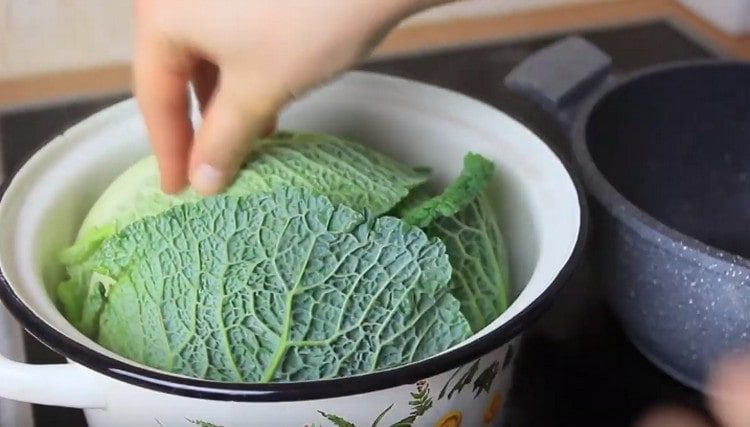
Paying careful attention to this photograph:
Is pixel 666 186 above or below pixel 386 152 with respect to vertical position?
below

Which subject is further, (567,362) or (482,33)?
(482,33)

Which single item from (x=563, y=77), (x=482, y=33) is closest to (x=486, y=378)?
(x=563, y=77)

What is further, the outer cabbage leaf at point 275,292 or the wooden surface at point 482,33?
the wooden surface at point 482,33

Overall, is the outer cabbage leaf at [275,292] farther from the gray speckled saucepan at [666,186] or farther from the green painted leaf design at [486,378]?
the gray speckled saucepan at [666,186]

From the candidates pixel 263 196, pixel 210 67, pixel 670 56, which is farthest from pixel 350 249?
pixel 670 56

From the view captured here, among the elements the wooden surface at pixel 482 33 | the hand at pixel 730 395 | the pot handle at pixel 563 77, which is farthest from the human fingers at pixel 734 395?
the wooden surface at pixel 482 33

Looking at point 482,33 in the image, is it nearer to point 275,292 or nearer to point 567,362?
point 567,362
